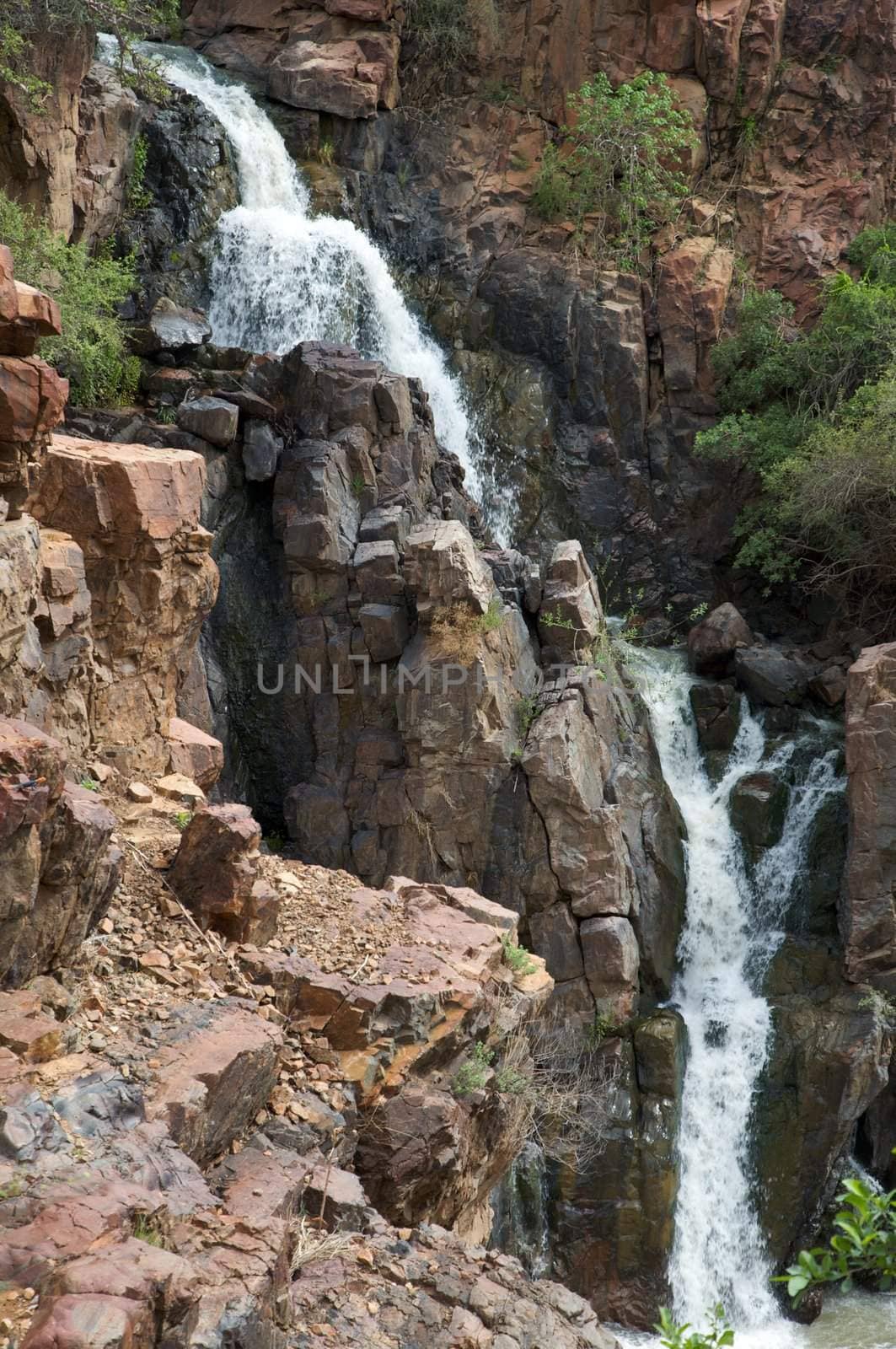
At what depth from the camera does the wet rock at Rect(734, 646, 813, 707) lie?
2009cm

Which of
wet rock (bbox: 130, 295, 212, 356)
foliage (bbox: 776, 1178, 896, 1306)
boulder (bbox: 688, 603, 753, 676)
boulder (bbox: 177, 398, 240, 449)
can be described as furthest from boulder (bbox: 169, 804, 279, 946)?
boulder (bbox: 688, 603, 753, 676)

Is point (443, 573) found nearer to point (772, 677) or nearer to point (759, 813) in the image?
point (759, 813)

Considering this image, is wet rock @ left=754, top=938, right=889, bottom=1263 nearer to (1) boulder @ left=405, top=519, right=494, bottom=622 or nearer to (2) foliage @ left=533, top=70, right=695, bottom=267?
(1) boulder @ left=405, top=519, right=494, bottom=622

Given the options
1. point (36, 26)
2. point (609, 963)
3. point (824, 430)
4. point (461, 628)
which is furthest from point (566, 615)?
point (36, 26)

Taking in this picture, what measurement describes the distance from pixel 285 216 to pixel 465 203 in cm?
511

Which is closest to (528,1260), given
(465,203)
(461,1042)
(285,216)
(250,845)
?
(461,1042)

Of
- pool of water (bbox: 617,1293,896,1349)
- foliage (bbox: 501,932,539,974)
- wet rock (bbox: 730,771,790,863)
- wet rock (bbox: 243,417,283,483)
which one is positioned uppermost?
wet rock (bbox: 243,417,283,483)

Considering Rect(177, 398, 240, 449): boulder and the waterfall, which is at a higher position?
Rect(177, 398, 240, 449): boulder

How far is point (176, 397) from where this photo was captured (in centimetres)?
1859

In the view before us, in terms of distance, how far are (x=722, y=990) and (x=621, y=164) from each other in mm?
16938

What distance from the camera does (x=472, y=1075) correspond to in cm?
982

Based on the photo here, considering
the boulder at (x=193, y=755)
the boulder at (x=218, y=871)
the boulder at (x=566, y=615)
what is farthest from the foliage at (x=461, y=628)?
the boulder at (x=218, y=871)

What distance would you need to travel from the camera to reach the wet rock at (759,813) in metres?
18.8

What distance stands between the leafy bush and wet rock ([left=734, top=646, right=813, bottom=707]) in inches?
439
